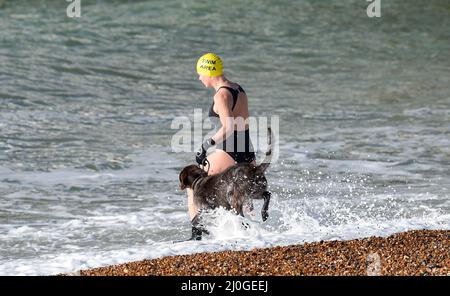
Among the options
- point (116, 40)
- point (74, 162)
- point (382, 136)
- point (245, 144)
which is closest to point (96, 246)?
point (245, 144)

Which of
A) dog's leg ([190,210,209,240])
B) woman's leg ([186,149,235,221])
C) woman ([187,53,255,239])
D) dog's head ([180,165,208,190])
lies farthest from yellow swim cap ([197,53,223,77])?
dog's leg ([190,210,209,240])

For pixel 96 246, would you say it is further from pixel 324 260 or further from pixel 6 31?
pixel 6 31

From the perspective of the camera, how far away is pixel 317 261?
284 inches

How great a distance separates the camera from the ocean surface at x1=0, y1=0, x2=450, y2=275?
30.5 feet

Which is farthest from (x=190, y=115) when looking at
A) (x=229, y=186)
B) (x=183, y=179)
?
(x=229, y=186)

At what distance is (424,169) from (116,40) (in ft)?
43.4

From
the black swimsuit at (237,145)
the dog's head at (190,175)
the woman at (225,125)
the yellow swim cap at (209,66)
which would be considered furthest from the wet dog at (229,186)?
the yellow swim cap at (209,66)

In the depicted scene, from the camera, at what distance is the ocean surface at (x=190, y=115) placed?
366 inches

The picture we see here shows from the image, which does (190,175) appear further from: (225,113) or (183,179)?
(225,113)

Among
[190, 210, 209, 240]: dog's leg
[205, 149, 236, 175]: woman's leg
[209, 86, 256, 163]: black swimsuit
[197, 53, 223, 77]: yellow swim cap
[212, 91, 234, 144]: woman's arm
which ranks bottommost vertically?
[190, 210, 209, 240]: dog's leg

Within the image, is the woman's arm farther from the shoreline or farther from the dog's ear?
the shoreline

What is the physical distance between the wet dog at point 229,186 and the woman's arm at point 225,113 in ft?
0.98

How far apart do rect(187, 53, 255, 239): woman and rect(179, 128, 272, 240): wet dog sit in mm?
137

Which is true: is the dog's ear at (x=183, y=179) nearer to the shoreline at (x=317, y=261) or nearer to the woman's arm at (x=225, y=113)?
the woman's arm at (x=225, y=113)
